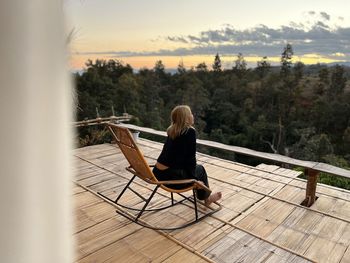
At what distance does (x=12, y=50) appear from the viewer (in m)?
0.58

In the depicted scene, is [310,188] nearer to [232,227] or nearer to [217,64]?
[232,227]

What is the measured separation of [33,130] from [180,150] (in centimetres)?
202

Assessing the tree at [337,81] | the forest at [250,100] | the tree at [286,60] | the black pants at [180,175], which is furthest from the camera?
the tree at [286,60]

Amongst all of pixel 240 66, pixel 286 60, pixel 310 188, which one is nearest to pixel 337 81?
pixel 286 60

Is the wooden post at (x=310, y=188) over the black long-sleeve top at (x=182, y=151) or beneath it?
beneath

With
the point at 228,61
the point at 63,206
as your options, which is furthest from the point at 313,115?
the point at 63,206

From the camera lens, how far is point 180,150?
2.63m

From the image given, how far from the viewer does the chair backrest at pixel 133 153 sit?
255 cm

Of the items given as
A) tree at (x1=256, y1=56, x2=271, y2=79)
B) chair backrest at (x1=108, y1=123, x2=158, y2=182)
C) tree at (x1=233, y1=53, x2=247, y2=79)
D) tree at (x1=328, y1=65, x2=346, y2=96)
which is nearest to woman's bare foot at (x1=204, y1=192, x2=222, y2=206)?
chair backrest at (x1=108, y1=123, x2=158, y2=182)

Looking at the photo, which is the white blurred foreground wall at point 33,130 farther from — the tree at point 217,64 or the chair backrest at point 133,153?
the tree at point 217,64

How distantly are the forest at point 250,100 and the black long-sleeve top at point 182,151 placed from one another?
14.9 meters

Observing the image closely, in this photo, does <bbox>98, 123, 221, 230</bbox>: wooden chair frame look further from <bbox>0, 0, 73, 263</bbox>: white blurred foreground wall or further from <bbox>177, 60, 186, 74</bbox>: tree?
<bbox>177, 60, 186, 74</bbox>: tree

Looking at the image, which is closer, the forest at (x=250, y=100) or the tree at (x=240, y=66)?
the forest at (x=250, y=100)

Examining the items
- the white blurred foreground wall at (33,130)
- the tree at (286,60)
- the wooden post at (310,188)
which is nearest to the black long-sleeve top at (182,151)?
the wooden post at (310,188)
